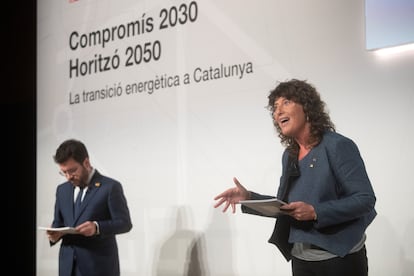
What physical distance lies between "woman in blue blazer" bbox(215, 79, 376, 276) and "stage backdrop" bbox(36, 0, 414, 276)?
71 millimetres

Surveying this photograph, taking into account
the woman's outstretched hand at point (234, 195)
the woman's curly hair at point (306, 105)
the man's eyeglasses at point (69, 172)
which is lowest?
the woman's outstretched hand at point (234, 195)

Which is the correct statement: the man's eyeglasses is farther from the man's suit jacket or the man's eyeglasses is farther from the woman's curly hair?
the woman's curly hair

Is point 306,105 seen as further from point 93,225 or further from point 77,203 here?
point 77,203

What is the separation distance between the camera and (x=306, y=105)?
260 cm

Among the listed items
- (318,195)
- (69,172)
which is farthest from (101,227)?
(318,195)

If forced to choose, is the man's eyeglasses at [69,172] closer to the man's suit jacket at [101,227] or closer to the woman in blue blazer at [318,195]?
the man's suit jacket at [101,227]

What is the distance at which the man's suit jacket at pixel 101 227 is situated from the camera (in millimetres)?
3326

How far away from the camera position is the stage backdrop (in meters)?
2.44

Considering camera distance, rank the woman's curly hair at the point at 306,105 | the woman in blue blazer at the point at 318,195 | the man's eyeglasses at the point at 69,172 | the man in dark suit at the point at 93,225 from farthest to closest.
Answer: the man's eyeglasses at the point at 69,172 → the man in dark suit at the point at 93,225 → the woman's curly hair at the point at 306,105 → the woman in blue blazer at the point at 318,195
